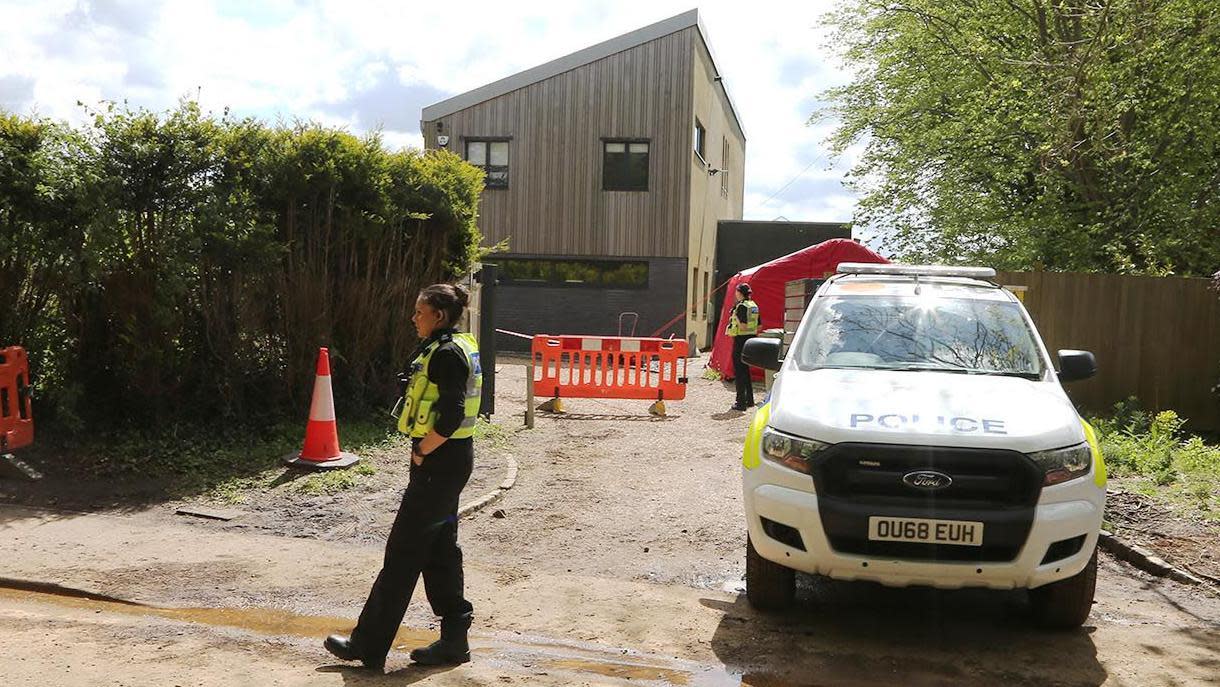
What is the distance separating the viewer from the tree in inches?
530

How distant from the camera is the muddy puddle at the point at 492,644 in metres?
4.45

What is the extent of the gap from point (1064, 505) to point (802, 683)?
4.83 feet

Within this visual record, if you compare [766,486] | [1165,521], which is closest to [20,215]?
[766,486]

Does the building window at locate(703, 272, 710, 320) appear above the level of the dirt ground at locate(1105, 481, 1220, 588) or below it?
above

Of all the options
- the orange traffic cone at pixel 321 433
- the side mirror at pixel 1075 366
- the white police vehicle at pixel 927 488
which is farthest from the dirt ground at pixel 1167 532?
the orange traffic cone at pixel 321 433

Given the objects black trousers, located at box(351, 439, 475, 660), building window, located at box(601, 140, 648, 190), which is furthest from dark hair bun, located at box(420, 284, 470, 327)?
building window, located at box(601, 140, 648, 190)

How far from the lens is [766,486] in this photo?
194 inches

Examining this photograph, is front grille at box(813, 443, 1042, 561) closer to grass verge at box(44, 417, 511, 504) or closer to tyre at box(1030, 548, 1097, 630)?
tyre at box(1030, 548, 1097, 630)

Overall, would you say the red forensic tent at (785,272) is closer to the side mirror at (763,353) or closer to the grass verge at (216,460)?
the grass verge at (216,460)

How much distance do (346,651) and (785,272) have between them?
1470cm

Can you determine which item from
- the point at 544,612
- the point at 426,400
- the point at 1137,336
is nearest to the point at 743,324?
the point at 1137,336

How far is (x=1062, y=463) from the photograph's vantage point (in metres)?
4.73

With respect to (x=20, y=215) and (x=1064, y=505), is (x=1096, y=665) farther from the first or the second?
(x=20, y=215)

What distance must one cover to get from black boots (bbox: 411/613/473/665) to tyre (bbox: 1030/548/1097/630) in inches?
112
